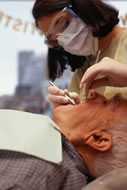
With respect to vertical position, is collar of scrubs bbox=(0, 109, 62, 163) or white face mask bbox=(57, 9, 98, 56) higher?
white face mask bbox=(57, 9, 98, 56)

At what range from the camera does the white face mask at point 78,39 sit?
66.1 inches

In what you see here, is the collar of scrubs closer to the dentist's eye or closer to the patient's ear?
the patient's ear

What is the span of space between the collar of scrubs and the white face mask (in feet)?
2.14

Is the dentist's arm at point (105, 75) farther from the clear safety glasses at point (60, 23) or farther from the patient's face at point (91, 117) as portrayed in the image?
the clear safety glasses at point (60, 23)

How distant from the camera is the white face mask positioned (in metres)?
1.68

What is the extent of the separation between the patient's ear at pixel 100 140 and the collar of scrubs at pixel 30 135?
Result: 0.08 meters

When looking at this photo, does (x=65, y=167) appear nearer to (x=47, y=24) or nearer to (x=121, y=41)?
(x=121, y=41)

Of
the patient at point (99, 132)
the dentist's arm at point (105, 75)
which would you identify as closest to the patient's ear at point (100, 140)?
the patient at point (99, 132)

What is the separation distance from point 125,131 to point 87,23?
2.46 feet

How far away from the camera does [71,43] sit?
1.71 metres

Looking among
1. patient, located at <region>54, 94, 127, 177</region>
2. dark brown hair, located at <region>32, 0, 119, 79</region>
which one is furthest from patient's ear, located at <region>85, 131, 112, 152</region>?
dark brown hair, located at <region>32, 0, 119, 79</region>

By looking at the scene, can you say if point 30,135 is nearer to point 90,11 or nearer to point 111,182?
point 111,182

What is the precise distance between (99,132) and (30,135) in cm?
17

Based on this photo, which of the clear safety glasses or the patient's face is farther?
the clear safety glasses
